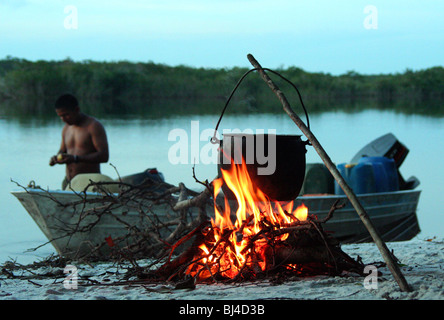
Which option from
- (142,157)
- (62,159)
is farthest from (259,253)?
(142,157)

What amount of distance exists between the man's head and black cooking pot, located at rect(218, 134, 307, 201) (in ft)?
14.4

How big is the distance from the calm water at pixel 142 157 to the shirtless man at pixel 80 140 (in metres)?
1.63

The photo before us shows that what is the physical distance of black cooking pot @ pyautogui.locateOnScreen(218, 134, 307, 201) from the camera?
4.98m

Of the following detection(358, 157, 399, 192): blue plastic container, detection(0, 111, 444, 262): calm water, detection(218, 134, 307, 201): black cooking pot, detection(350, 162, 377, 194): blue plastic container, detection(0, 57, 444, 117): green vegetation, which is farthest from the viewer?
detection(0, 57, 444, 117): green vegetation

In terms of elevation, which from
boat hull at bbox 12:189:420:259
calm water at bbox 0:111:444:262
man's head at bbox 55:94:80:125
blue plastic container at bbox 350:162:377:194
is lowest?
calm water at bbox 0:111:444:262

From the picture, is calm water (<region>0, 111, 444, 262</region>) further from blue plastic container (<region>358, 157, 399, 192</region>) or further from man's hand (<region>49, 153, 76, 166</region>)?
blue plastic container (<region>358, 157, 399, 192</region>)

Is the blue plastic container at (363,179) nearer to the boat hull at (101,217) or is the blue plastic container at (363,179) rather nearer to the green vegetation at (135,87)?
the boat hull at (101,217)

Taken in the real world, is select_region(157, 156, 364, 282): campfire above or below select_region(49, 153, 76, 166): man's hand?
below

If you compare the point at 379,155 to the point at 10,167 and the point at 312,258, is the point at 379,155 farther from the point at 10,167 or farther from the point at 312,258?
the point at 10,167

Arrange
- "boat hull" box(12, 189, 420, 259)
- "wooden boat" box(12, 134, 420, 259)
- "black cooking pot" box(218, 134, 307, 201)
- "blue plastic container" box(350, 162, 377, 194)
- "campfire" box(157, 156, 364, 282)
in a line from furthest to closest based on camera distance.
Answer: "blue plastic container" box(350, 162, 377, 194), "boat hull" box(12, 189, 420, 259), "wooden boat" box(12, 134, 420, 259), "black cooking pot" box(218, 134, 307, 201), "campfire" box(157, 156, 364, 282)

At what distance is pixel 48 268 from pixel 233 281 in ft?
9.51

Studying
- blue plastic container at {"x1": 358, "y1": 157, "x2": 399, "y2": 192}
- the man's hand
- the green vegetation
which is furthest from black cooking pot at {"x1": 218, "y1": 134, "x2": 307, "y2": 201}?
the green vegetation

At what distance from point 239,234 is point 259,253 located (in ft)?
0.75

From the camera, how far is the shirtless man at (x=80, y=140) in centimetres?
888
